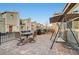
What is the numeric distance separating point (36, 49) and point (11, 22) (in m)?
0.67

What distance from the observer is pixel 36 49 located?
293 cm

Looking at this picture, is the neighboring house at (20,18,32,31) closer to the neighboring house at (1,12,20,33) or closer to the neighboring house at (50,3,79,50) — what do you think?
the neighboring house at (1,12,20,33)

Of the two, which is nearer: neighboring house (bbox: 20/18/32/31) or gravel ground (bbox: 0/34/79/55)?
gravel ground (bbox: 0/34/79/55)

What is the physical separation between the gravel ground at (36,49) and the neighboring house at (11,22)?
23 centimetres

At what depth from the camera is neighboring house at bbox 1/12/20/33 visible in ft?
9.87

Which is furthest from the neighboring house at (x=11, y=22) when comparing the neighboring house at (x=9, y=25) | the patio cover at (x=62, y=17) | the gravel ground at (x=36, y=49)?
the patio cover at (x=62, y=17)

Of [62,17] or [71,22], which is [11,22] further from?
[71,22]

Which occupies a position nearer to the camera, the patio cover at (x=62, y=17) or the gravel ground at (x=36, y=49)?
the gravel ground at (x=36, y=49)

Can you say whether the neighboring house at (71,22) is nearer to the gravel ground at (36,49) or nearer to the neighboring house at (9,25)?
the gravel ground at (36,49)

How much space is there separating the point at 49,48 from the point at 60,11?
2.19 feet

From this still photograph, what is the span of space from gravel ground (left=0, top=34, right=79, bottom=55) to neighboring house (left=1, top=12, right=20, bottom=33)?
0.23 meters

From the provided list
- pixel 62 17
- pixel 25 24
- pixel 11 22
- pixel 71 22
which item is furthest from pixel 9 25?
pixel 71 22

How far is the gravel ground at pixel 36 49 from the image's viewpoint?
9.30 feet

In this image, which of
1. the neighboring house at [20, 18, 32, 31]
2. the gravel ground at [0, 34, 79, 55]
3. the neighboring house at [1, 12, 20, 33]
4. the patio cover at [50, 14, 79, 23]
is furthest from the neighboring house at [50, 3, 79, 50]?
the neighboring house at [1, 12, 20, 33]
